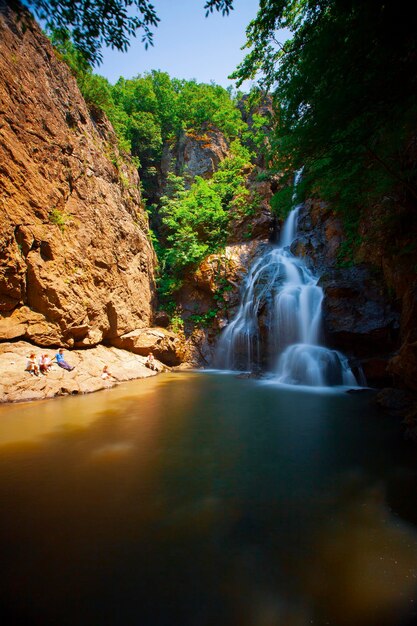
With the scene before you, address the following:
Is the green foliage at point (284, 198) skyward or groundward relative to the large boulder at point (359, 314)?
skyward

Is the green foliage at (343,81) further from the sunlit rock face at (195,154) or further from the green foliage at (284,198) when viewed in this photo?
the sunlit rock face at (195,154)

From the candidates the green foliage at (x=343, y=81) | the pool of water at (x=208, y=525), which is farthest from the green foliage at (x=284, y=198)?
the pool of water at (x=208, y=525)

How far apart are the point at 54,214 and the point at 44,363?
5.94 m

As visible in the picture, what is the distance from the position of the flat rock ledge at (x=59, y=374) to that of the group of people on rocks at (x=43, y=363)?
0.41ft

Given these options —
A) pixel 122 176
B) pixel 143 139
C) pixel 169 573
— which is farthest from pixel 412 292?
pixel 143 139

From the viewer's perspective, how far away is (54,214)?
10.8 m

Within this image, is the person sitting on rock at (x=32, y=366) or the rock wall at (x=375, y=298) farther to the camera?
the person sitting on rock at (x=32, y=366)

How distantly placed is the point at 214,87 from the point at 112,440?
3587 cm

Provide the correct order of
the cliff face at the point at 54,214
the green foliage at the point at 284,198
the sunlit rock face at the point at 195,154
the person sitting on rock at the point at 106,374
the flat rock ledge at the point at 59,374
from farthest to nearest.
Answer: the sunlit rock face at the point at 195,154, the person sitting on rock at the point at 106,374, the cliff face at the point at 54,214, the flat rock ledge at the point at 59,374, the green foliage at the point at 284,198

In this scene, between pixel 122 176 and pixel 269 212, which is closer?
pixel 122 176

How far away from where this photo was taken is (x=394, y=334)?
9.30 m

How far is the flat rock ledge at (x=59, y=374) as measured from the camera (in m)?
7.98

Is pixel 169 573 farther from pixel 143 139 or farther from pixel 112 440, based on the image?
pixel 143 139

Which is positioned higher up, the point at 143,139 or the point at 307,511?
the point at 143,139
